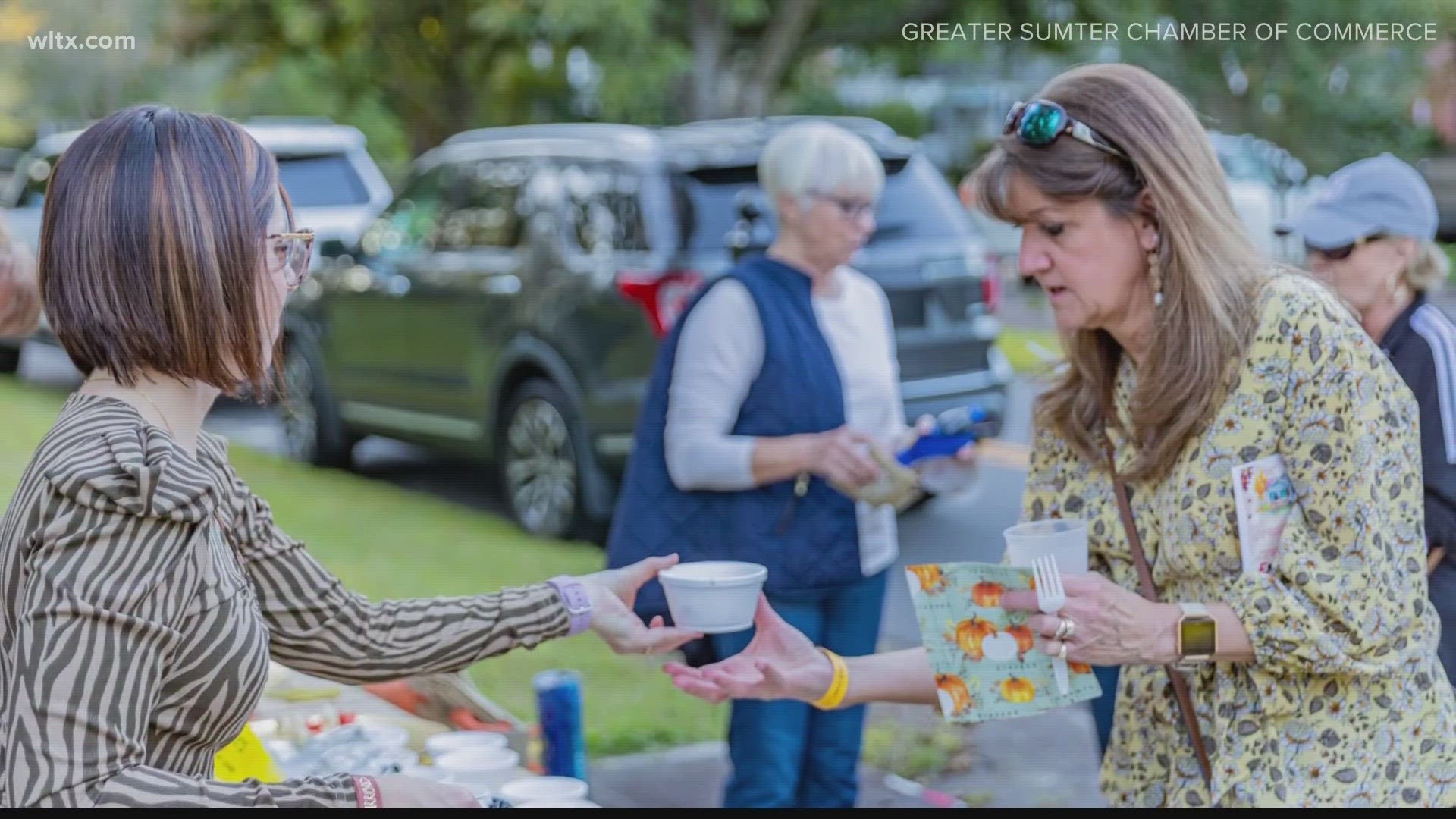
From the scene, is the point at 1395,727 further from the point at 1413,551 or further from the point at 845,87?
the point at 845,87

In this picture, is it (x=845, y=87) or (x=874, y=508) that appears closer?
(x=874, y=508)

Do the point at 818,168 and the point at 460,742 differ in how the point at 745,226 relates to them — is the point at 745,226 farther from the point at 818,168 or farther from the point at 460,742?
the point at 460,742

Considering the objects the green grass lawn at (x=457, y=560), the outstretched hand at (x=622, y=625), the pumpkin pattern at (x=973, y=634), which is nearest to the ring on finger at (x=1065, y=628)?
the pumpkin pattern at (x=973, y=634)

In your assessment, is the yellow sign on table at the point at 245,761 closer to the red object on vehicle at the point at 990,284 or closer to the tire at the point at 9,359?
the red object on vehicle at the point at 990,284

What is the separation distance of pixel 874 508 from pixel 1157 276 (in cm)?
176

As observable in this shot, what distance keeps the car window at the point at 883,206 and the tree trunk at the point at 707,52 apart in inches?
412

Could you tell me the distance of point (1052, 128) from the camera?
235cm

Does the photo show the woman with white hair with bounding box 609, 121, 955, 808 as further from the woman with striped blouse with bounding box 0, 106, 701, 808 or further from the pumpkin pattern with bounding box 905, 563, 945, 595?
the woman with striped blouse with bounding box 0, 106, 701, 808

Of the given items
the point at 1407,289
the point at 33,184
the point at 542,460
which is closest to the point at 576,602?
the point at 1407,289

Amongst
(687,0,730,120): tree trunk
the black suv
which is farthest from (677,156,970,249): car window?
(687,0,730,120): tree trunk

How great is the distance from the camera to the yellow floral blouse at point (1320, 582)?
7.09ft

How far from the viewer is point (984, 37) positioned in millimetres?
19844
